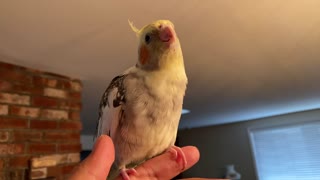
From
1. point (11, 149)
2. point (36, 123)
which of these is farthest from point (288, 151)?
point (11, 149)

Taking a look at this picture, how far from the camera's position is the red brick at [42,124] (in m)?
1.45

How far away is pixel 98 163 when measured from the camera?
0.57 metres

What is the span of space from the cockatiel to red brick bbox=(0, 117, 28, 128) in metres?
0.92

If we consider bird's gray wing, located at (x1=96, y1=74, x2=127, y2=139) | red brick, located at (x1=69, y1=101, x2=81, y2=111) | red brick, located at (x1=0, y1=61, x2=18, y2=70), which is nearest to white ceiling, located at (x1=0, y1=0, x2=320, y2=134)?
red brick, located at (x1=0, y1=61, x2=18, y2=70)

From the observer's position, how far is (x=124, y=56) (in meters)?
1.42

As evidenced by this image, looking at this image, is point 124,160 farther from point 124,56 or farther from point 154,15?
point 124,56

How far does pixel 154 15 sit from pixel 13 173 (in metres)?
1.05

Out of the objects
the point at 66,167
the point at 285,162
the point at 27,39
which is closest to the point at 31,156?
the point at 66,167

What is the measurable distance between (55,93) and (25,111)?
215 millimetres

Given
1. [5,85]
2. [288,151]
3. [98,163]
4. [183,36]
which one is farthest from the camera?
[288,151]

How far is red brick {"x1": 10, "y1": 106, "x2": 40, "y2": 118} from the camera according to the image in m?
1.38

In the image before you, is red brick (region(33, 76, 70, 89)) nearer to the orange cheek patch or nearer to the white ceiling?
the white ceiling

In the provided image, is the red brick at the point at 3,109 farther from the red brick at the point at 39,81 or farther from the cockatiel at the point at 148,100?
the cockatiel at the point at 148,100

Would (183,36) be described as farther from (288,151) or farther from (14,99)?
(288,151)
